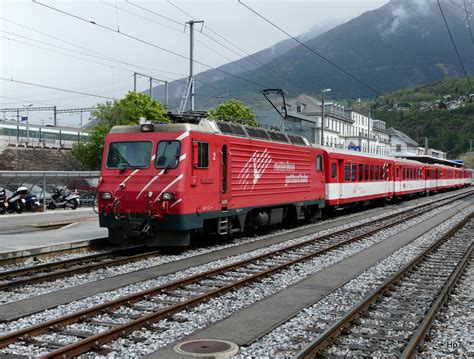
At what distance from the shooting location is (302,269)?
12.1 metres

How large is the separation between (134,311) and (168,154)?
18.6 ft

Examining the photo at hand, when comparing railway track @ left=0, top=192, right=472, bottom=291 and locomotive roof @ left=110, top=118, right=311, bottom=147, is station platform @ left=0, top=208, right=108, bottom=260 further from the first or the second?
locomotive roof @ left=110, top=118, right=311, bottom=147

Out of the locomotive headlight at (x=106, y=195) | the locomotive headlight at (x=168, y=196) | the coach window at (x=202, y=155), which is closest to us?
the locomotive headlight at (x=168, y=196)

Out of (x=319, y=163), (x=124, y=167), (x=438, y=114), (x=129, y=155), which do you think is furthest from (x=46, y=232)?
(x=438, y=114)

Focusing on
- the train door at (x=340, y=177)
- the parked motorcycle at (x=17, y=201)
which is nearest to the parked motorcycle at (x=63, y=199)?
the parked motorcycle at (x=17, y=201)

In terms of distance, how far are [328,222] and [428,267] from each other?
1103 cm

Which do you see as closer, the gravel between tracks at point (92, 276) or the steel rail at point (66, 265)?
the gravel between tracks at point (92, 276)

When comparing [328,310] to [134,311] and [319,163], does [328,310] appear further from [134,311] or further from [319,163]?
[319,163]

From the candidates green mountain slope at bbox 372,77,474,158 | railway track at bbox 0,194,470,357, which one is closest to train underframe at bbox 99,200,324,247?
railway track at bbox 0,194,470,357

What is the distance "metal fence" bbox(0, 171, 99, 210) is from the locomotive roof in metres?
11.7

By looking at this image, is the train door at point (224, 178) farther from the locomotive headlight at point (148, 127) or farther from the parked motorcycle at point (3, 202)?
the parked motorcycle at point (3, 202)

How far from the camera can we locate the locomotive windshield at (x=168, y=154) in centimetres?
1325

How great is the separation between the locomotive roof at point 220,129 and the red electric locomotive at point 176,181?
26mm

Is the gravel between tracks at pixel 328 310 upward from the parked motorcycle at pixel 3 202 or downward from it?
downward
